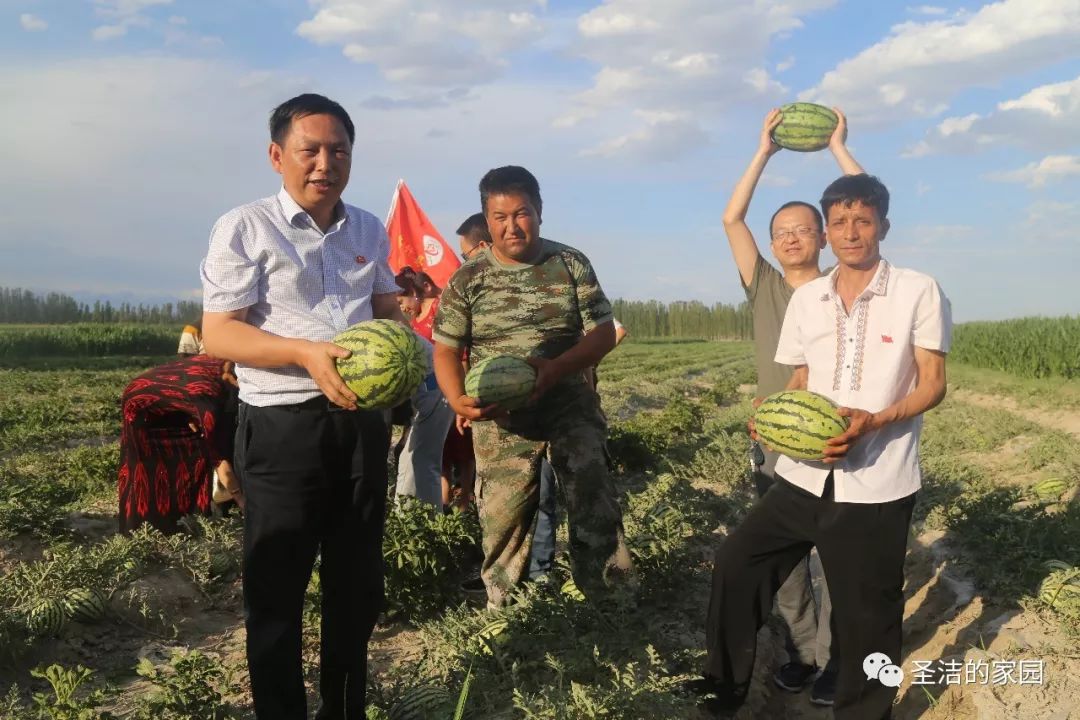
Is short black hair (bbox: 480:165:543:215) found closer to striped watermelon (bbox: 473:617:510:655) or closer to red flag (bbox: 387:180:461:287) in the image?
striped watermelon (bbox: 473:617:510:655)

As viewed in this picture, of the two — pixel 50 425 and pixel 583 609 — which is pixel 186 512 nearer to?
pixel 583 609

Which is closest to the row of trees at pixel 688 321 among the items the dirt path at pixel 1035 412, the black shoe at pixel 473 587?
the dirt path at pixel 1035 412

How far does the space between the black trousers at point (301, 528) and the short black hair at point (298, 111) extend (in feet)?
3.25

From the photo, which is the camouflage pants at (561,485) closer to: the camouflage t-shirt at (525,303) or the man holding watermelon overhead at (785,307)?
the camouflage t-shirt at (525,303)

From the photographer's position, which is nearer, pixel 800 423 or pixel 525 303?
pixel 800 423

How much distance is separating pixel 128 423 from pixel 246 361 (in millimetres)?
3606

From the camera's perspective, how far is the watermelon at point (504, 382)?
12.1 feet

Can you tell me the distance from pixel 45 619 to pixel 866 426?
4.19 m

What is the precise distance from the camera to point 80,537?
5801mm

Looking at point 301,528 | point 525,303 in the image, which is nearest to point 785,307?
point 525,303

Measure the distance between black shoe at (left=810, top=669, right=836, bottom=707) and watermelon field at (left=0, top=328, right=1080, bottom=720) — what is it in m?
0.12

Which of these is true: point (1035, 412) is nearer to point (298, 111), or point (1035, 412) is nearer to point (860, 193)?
point (860, 193)

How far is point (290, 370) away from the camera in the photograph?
2.78m

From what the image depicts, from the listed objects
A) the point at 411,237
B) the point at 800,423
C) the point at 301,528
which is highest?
the point at 411,237
